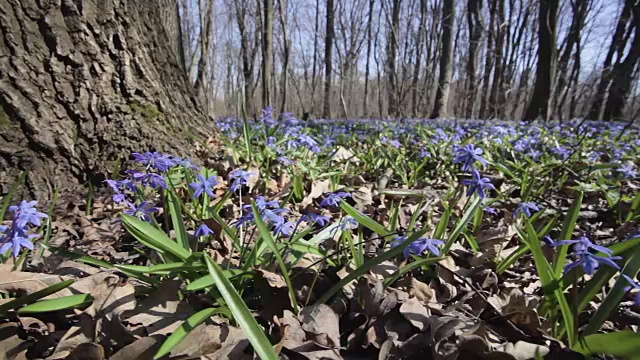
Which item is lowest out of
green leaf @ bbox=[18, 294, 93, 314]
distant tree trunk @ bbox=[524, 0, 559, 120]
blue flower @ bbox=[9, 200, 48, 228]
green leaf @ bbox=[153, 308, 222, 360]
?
green leaf @ bbox=[153, 308, 222, 360]

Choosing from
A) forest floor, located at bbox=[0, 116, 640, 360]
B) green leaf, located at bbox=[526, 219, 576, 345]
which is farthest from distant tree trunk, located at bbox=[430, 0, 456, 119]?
green leaf, located at bbox=[526, 219, 576, 345]

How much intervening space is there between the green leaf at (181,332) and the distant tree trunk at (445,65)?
36.5 ft

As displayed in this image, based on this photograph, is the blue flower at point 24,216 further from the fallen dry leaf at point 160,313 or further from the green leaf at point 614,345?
the green leaf at point 614,345

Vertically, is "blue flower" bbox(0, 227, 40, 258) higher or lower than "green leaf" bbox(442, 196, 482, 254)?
higher

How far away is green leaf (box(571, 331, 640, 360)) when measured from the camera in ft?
2.63

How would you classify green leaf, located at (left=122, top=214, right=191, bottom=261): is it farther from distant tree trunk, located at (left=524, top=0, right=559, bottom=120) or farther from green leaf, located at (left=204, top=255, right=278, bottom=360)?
distant tree trunk, located at (left=524, top=0, right=559, bottom=120)

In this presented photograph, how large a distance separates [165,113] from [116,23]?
1.97 ft

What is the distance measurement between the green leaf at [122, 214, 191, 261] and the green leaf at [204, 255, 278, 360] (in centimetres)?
22

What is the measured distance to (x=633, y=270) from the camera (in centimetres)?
99

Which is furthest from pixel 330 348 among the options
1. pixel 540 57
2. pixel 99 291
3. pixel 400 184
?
pixel 540 57

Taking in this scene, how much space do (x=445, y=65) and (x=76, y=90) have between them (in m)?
11.2

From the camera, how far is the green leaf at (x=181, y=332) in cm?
84

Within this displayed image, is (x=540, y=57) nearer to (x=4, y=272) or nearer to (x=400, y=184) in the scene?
(x=400, y=184)

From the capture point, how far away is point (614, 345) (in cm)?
83
